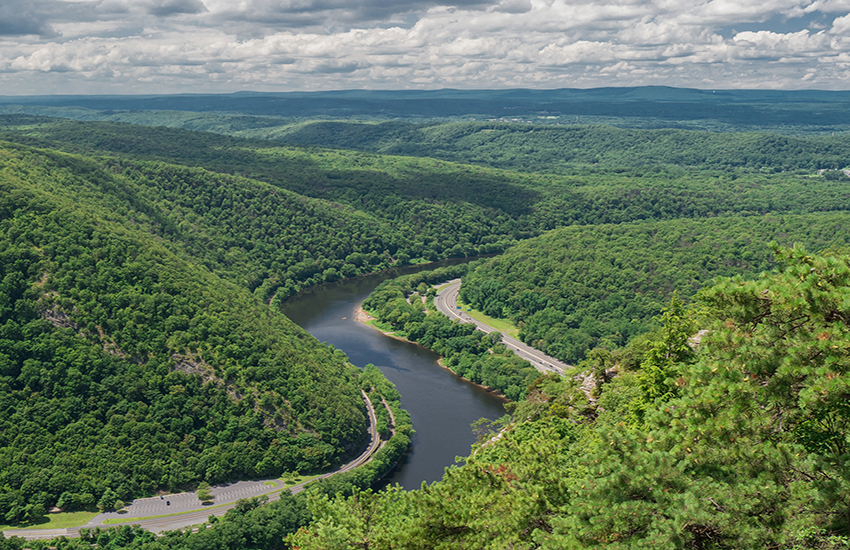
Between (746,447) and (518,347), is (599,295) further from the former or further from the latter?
(746,447)

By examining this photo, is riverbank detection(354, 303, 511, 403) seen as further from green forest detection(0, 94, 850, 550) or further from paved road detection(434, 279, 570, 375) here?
paved road detection(434, 279, 570, 375)

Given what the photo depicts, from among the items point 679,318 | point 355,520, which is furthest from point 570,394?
point 355,520

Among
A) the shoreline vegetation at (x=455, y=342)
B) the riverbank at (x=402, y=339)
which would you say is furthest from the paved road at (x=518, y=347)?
the riverbank at (x=402, y=339)

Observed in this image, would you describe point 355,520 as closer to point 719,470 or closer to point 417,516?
point 417,516

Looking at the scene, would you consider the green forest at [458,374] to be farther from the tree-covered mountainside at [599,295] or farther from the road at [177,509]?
the road at [177,509]

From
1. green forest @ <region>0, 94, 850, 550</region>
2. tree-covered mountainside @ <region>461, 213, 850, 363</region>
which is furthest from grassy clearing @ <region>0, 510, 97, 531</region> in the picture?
tree-covered mountainside @ <region>461, 213, 850, 363</region>

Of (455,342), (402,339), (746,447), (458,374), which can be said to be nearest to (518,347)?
(455,342)
